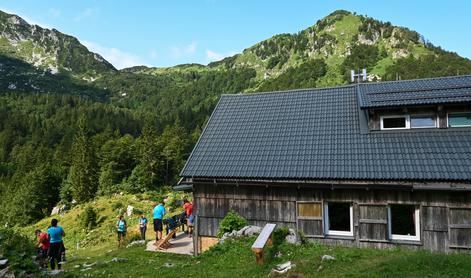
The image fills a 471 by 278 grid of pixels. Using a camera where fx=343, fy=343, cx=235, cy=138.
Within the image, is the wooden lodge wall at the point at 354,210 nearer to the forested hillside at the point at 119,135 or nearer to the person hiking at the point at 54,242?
the person hiking at the point at 54,242

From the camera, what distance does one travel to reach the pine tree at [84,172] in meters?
66.8

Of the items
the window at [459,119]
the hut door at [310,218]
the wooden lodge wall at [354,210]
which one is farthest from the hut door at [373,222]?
the window at [459,119]

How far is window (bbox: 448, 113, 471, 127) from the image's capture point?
14.3m

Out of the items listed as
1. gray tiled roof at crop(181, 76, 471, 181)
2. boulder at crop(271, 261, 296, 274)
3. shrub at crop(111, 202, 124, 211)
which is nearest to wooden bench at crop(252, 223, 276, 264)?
boulder at crop(271, 261, 296, 274)

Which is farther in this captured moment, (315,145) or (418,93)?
(315,145)

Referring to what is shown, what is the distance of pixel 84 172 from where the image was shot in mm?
68375

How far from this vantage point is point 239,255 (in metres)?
11.6

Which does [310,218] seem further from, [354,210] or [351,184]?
[351,184]

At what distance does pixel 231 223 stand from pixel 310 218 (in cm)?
333

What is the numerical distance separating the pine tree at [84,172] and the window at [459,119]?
65.7 meters

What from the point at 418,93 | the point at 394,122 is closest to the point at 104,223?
the point at 394,122

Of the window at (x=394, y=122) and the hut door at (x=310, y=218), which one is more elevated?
the window at (x=394, y=122)

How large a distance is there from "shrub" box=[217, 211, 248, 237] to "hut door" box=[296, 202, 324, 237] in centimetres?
237

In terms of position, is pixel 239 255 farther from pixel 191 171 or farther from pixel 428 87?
pixel 428 87
